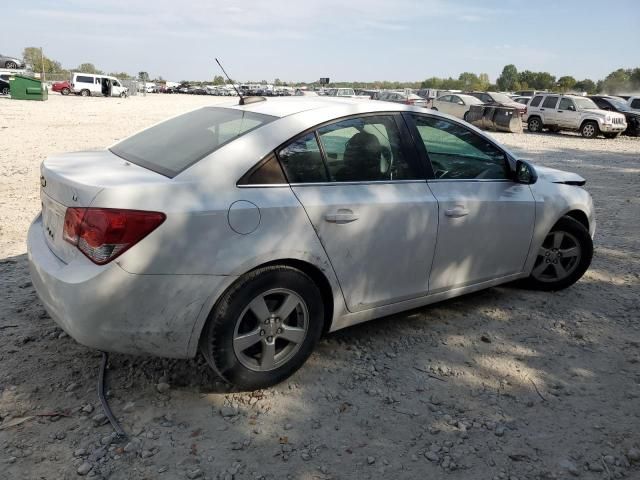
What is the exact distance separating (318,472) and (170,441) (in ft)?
2.44

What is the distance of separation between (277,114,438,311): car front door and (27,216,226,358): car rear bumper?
76 cm

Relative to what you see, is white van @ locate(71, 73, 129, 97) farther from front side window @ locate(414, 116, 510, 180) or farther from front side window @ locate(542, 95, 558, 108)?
front side window @ locate(414, 116, 510, 180)

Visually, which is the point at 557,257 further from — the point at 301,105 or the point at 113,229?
the point at 113,229

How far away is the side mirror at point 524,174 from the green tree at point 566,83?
271 feet

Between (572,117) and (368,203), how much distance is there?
74.5ft

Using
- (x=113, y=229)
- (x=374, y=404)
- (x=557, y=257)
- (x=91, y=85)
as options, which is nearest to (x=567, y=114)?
(x=557, y=257)

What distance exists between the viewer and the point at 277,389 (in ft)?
10.1

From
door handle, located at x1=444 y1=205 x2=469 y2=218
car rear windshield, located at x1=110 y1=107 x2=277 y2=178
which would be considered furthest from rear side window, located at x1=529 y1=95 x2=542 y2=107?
car rear windshield, located at x1=110 y1=107 x2=277 y2=178

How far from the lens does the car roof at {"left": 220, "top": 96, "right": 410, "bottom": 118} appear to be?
327 centimetres

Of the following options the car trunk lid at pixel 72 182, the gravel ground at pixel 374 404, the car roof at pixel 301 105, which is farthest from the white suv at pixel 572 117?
the car trunk lid at pixel 72 182

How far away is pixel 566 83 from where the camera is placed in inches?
3159

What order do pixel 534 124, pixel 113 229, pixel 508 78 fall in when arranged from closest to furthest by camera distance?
pixel 113 229
pixel 534 124
pixel 508 78

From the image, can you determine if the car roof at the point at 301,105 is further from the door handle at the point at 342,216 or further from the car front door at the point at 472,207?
the door handle at the point at 342,216

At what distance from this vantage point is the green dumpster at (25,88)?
1246 inches
